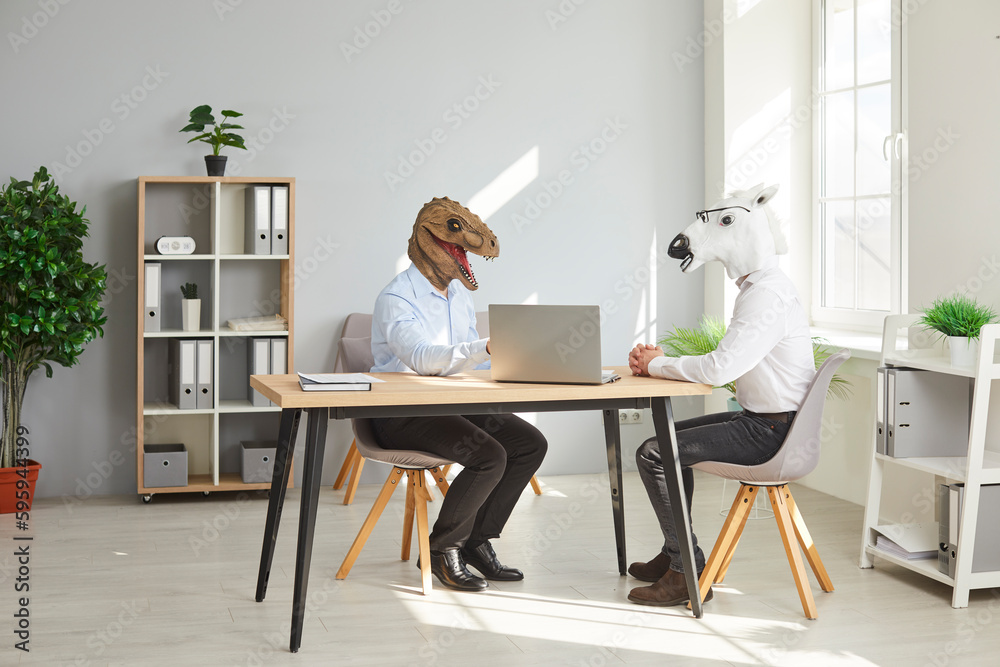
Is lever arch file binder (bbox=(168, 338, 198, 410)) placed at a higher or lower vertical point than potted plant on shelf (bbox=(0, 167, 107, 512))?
lower

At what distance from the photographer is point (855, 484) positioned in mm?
4379

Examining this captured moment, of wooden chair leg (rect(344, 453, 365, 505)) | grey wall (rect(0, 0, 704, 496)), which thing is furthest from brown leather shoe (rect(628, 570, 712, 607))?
grey wall (rect(0, 0, 704, 496))

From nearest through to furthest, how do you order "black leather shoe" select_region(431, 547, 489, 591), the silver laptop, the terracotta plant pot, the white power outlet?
the silver laptop
"black leather shoe" select_region(431, 547, 489, 591)
the terracotta plant pot
the white power outlet

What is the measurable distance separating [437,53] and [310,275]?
1.29 meters

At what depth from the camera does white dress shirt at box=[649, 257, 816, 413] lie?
111 inches

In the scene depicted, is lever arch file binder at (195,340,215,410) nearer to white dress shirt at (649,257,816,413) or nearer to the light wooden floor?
the light wooden floor

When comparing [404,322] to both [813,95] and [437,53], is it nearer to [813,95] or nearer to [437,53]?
[437,53]

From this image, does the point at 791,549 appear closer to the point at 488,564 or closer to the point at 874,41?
the point at 488,564

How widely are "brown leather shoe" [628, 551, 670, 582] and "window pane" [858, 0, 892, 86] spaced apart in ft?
8.48

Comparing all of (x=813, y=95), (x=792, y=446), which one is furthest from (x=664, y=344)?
(x=792, y=446)

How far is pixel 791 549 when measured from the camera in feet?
9.59

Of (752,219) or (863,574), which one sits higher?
(752,219)

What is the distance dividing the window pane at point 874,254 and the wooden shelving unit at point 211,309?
8.95 ft

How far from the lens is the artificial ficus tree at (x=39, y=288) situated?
3.97 metres
